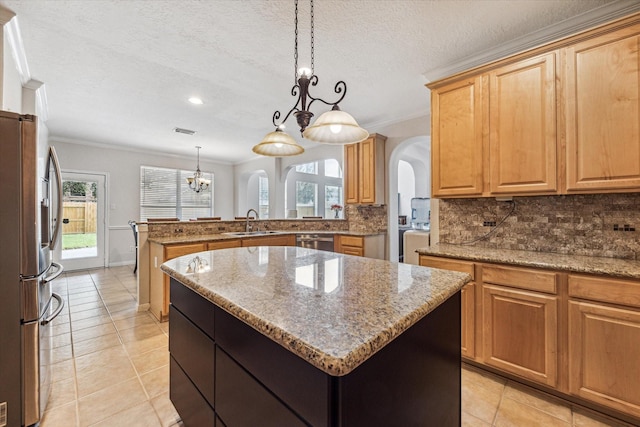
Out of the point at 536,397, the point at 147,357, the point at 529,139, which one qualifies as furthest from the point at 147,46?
the point at 536,397

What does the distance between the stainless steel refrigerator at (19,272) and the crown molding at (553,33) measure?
3.27m

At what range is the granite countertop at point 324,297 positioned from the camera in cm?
66

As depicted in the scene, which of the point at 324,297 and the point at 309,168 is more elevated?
the point at 309,168

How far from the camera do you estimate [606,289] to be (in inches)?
61.5

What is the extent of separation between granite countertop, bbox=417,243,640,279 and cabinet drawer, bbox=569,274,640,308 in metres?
0.04

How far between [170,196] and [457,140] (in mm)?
6851

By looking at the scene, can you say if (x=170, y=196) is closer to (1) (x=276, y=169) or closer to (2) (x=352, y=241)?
(1) (x=276, y=169)

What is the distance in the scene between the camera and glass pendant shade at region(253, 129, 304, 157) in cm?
209

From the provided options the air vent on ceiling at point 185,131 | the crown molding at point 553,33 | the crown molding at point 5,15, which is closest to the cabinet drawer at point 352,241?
the crown molding at point 553,33

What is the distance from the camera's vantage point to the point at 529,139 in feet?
6.72

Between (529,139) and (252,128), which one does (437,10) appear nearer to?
(529,139)

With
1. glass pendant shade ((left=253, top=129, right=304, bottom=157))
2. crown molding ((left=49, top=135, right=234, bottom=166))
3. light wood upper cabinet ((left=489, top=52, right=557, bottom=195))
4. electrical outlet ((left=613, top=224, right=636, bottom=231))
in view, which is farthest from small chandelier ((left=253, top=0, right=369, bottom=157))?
crown molding ((left=49, top=135, right=234, bottom=166))

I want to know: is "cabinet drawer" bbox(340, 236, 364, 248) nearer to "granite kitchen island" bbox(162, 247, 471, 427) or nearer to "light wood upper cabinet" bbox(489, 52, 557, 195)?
"light wood upper cabinet" bbox(489, 52, 557, 195)

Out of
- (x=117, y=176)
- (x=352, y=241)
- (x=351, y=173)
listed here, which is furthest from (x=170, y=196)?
(x=352, y=241)
